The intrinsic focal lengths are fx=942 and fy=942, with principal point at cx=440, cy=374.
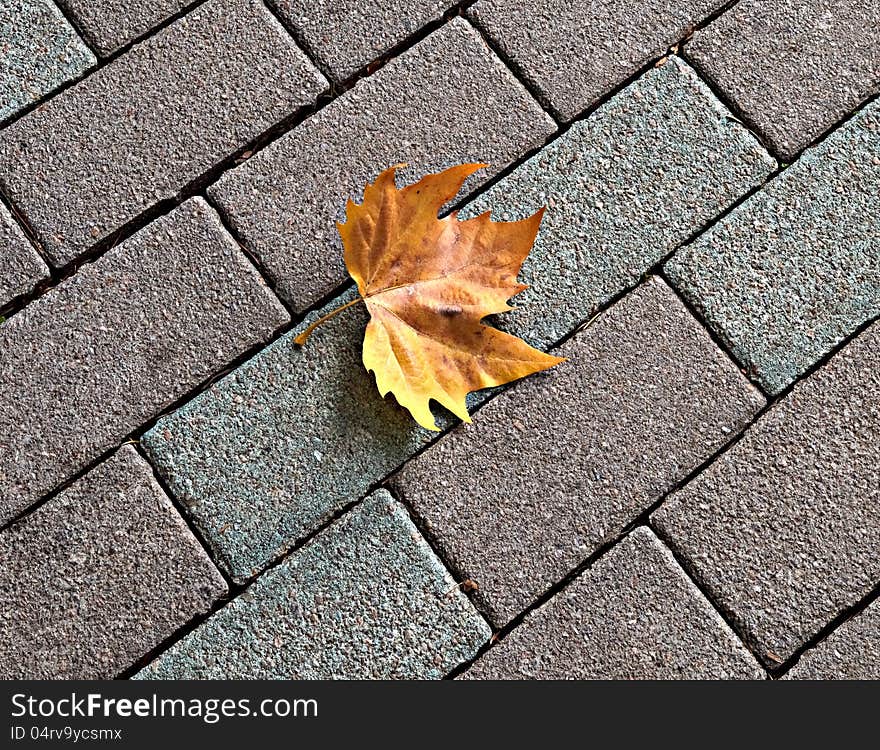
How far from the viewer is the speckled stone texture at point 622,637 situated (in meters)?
2.05

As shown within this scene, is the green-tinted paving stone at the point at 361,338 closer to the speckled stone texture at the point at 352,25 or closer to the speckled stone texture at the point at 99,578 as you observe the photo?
the speckled stone texture at the point at 99,578

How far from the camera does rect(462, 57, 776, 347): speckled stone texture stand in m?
2.19

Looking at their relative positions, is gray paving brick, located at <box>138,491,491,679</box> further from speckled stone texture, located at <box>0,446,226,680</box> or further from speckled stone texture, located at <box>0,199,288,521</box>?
speckled stone texture, located at <box>0,199,288,521</box>

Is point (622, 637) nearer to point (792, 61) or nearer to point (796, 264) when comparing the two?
point (796, 264)

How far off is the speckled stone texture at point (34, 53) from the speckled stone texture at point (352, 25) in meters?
0.50

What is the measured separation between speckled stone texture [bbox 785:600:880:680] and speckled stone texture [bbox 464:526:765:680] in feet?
0.33

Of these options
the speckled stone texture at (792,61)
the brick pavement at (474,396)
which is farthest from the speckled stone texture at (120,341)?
the speckled stone texture at (792,61)

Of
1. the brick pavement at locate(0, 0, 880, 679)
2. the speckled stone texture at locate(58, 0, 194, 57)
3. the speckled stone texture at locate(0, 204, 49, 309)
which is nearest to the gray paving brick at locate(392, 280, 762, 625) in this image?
the brick pavement at locate(0, 0, 880, 679)

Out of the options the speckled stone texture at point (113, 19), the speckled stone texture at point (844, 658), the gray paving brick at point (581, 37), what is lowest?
the speckled stone texture at point (844, 658)

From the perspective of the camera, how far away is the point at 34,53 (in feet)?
7.41

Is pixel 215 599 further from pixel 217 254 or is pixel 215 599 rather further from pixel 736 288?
pixel 736 288
